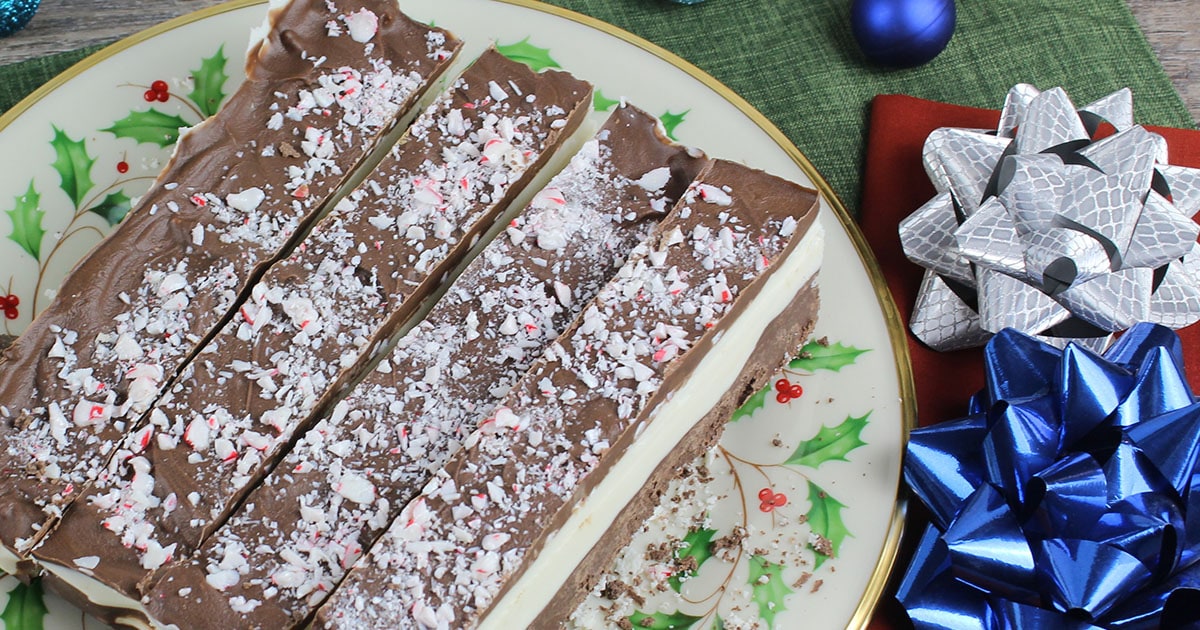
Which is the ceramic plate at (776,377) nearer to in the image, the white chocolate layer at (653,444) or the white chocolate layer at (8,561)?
the white chocolate layer at (8,561)

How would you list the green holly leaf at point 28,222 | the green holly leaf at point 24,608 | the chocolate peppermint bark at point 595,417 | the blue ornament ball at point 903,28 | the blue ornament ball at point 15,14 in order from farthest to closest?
the blue ornament ball at point 15,14, the blue ornament ball at point 903,28, the green holly leaf at point 28,222, the green holly leaf at point 24,608, the chocolate peppermint bark at point 595,417

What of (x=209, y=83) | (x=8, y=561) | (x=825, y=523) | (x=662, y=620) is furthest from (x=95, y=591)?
(x=825, y=523)

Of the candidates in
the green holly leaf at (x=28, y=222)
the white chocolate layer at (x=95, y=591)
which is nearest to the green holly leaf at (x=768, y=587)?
the white chocolate layer at (x=95, y=591)

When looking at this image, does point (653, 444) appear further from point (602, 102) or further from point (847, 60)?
point (847, 60)

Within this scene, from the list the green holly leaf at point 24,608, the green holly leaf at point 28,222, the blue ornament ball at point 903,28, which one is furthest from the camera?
the blue ornament ball at point 903,28

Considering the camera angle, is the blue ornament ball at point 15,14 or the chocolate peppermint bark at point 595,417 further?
the blue ornament ball at point 15,14

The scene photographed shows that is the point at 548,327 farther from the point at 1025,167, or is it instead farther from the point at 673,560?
the point at 1025,167
